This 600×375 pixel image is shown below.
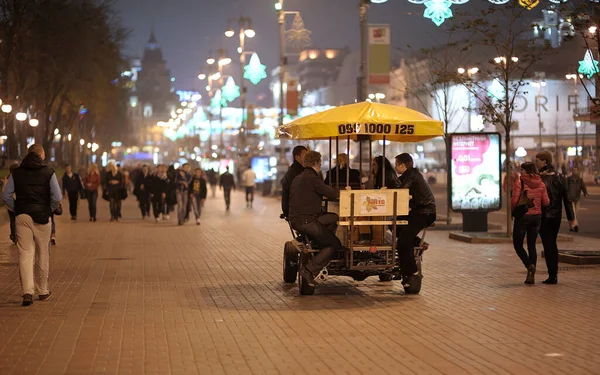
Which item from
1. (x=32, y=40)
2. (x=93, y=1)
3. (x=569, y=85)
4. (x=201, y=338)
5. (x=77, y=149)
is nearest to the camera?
(x=201, y=338)

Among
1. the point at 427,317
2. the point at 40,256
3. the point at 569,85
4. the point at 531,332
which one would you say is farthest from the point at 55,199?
the point at 569,85

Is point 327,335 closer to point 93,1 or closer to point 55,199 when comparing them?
point 55,199

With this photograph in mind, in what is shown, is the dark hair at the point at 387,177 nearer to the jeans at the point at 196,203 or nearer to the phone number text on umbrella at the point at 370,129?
the phone number text on umbrella at the point at 370,129

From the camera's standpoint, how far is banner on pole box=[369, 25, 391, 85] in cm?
2745

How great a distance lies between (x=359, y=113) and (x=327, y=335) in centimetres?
401

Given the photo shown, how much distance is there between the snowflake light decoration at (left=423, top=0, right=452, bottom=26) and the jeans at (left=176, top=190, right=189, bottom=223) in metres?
10.0

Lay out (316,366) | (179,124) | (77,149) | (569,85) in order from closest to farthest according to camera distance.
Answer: (316,366) < (77,149) < (569,85) < (179,124)

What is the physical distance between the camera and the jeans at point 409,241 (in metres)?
12.7

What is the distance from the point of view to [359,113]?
43.0 feet

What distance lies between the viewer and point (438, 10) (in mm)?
22797

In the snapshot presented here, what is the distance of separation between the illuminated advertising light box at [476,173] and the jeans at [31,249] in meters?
12.7

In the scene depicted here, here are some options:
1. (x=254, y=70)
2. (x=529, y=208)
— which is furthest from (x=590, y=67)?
(x=254, y=70)

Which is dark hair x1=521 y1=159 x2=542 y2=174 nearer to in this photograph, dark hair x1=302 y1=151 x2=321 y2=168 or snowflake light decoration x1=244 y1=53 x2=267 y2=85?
dark hair x1=302 y1=151 x2=321 y2=168

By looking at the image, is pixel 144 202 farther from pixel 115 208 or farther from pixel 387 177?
pixel 387 177
